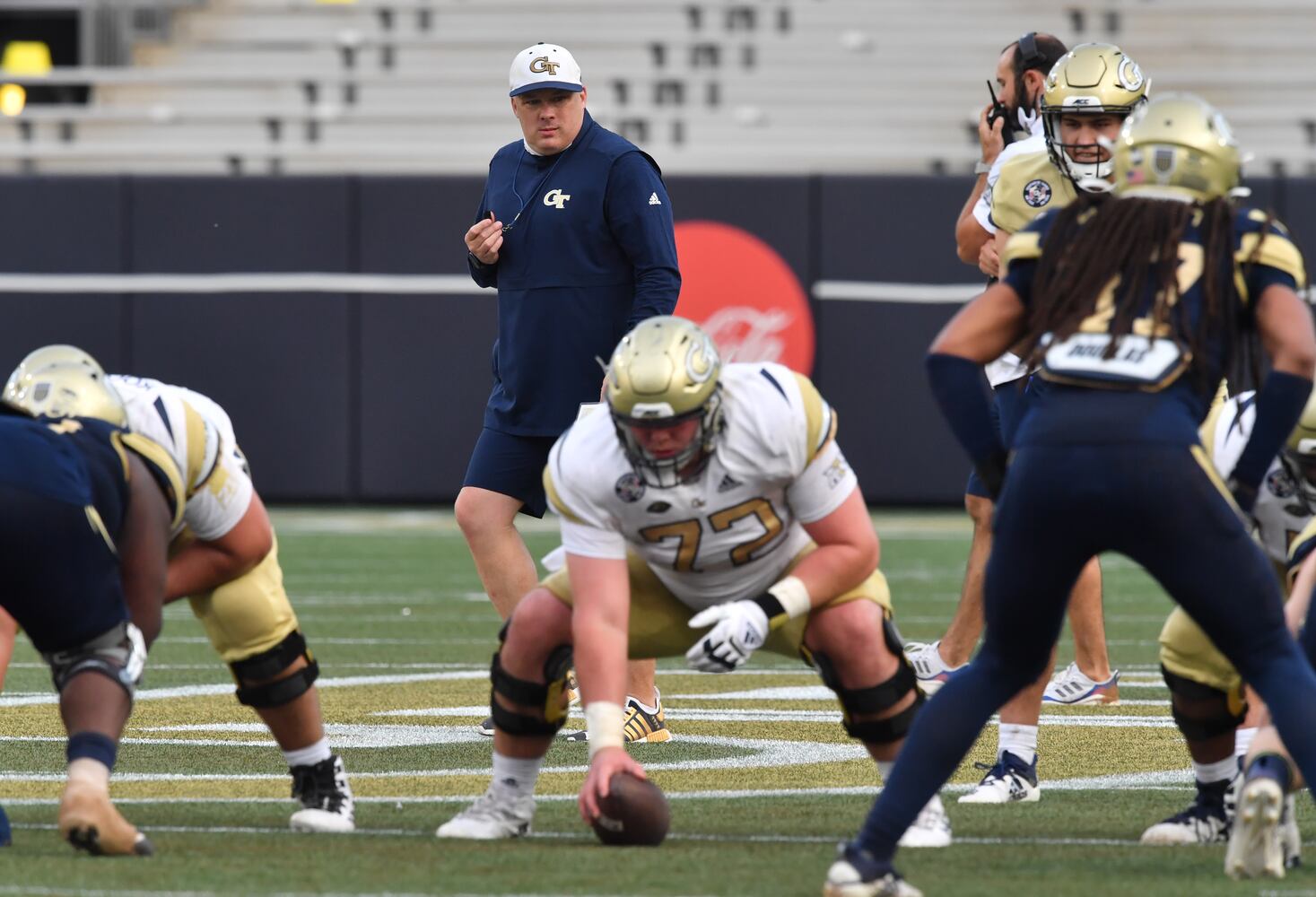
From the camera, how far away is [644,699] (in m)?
6.14

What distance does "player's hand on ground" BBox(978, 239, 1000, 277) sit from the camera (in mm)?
5977

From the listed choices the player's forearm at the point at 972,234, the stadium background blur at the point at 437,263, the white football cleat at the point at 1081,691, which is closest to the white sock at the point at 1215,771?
the player's forearm at the point at 972,234

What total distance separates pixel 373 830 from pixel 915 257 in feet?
30.5

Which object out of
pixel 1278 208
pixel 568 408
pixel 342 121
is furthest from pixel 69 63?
pixel 568 408

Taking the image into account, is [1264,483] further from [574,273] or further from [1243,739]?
[574,273]

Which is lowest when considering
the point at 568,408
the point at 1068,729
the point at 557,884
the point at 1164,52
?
the point at 1068,729

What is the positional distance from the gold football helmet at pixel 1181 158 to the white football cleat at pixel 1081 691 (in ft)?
9.55

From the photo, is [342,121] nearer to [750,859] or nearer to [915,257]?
[915,257]

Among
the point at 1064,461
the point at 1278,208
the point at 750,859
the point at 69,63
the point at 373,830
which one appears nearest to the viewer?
the point at 1064,461

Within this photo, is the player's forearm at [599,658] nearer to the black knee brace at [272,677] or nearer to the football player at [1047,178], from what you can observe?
the black knee brace at [272,677]

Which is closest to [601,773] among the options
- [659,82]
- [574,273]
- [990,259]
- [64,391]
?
[64,391]

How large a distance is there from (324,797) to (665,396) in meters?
1.21

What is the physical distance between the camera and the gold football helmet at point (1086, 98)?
215 inches

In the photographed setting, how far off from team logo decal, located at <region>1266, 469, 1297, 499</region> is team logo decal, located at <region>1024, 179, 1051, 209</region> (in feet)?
3.80
